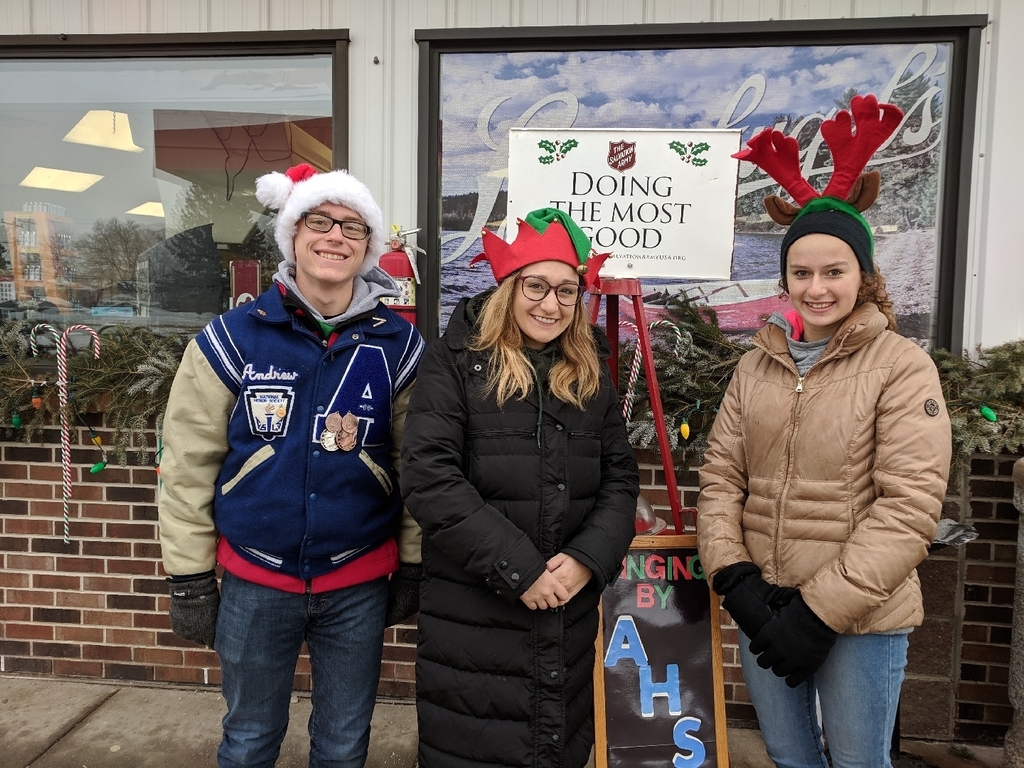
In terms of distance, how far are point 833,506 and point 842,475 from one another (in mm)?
89

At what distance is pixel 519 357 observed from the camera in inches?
79.5

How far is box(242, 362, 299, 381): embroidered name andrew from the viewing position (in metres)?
2.05

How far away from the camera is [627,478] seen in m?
2.14

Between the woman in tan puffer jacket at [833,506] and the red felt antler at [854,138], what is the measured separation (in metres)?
0.07

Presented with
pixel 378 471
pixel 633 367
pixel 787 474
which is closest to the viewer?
pixel 787 474

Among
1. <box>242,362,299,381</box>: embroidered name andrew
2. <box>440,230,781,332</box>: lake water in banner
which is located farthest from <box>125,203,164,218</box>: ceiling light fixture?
<box>242,362,299,381</box>: embroidered name andrew

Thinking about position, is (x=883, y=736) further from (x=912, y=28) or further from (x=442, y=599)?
(x=912, y=28)

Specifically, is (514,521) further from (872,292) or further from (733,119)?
(733,119)

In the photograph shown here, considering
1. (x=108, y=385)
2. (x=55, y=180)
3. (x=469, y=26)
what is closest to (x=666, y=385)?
(x=469, y=26)

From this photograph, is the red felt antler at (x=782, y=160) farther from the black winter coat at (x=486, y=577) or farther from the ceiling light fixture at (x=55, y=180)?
the ceiling light fixture at (x=55, y=180)

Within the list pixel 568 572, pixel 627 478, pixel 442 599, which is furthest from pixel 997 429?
pixel 442 599

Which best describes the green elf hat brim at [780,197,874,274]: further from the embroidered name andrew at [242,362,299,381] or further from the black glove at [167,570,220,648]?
the black glove at [167,570,220,648]

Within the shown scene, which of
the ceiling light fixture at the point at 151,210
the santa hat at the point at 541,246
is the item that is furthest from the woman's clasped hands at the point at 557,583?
the ceiling light fixture at the point at 151,210

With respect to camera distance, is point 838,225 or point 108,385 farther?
point 108,385
